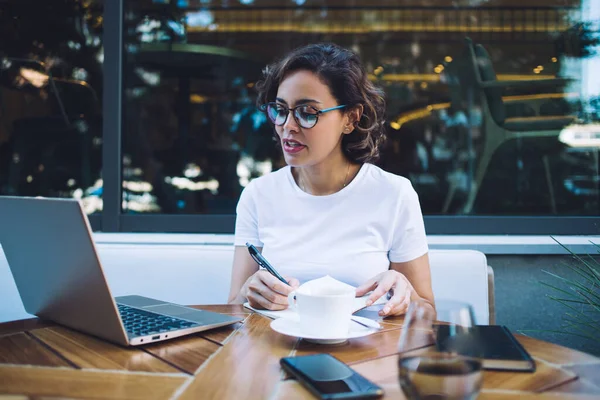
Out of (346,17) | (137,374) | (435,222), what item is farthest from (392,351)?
(346,17)

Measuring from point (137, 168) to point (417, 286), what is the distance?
2.39 meters

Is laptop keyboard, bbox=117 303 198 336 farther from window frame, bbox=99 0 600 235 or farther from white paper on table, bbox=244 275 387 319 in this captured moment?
window frame, bbox=99 0 600 235

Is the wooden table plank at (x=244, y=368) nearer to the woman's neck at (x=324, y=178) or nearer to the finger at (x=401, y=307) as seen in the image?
the finger at (x=401, y=307)

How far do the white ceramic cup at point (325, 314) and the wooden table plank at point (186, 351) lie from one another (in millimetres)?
157

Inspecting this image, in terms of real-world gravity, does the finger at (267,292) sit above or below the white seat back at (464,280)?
above

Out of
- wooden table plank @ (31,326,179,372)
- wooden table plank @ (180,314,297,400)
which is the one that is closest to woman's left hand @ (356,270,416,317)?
wooden table plank @ (180,314,297,400)

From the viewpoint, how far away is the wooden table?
2.37 ft

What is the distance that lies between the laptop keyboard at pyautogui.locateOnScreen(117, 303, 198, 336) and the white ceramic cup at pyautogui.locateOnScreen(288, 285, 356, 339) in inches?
8.6

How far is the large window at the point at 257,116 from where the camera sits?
2.76 meters

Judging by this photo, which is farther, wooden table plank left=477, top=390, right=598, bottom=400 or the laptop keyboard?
the laptop keyboard

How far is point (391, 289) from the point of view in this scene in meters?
1.27

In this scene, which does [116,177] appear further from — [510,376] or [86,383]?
[510,376]

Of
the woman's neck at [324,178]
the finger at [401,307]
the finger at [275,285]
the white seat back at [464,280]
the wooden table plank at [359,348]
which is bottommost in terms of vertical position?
the white seat back at [464,280]

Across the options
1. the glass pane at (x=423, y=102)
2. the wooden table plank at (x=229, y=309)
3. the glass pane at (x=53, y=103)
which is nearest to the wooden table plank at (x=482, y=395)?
the wooden table plank at (x=229, y=309)
